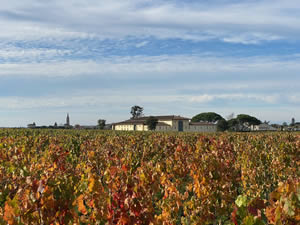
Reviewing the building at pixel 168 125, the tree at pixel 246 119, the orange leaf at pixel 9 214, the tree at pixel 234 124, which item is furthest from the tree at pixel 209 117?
the orange leaf at pixel 9 214

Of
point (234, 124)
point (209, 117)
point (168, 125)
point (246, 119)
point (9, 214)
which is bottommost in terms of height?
point (9, 214)

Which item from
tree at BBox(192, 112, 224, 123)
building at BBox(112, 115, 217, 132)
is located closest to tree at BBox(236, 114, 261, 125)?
building at BBox(112, 115, 217, 132)

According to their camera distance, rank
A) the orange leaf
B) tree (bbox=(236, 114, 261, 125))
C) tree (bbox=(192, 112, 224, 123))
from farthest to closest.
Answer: tree (bbox=(192, 112, 224, 123)) → tree (bbox=(236, 114, 261, 125)) → the orange leaf

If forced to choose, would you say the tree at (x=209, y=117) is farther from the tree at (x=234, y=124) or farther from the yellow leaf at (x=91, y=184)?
the yellow leaf at (x=91, y=184)

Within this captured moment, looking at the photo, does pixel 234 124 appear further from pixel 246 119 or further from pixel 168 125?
pixel 168 125

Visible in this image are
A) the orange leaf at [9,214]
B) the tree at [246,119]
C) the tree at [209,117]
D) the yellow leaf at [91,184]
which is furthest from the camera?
the tree at [209,117]

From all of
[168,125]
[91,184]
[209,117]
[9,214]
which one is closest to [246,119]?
[209,117]

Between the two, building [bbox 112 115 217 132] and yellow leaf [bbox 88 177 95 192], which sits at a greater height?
building [bbox 112 115 217 132]

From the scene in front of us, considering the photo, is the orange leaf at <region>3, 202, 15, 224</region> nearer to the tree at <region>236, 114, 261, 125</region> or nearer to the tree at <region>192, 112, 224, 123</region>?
the tree at <region>236, 114, 261, 125</region>

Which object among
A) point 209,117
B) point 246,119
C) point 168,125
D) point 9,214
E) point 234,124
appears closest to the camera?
point 9,214

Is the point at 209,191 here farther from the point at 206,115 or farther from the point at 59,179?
the point at 206,115

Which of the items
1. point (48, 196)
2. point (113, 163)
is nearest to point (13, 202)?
point (48, 196)

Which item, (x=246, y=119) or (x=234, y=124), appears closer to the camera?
(x=234, y=124)

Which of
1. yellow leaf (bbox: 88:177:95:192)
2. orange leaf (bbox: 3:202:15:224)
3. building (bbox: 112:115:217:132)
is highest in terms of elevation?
building (bbox: 112:115:217:132)
